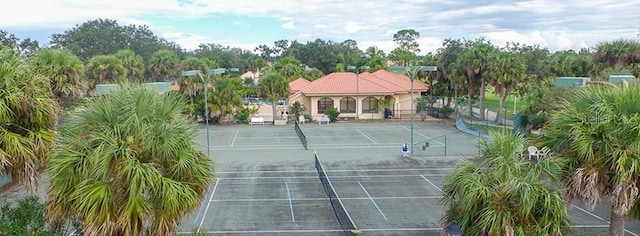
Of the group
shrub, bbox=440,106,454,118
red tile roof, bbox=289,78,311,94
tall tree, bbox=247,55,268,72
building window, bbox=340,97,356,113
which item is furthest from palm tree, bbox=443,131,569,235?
tall tree, bbox=247,55,268,72

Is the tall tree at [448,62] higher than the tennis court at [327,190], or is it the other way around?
the tall tree at [448,62]

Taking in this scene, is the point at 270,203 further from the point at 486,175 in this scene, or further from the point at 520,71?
the point at 520,71

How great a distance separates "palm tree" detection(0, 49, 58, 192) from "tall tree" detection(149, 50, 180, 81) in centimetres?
4478

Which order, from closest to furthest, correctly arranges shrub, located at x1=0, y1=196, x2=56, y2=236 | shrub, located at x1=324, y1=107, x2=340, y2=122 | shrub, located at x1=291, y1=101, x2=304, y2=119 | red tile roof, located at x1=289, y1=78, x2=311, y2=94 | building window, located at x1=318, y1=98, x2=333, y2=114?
1. shrub, located at x1=0, y1=196, x2=56, y2=236
2. shrub, located at x1=324, y1=107, x2=340, y2=122
3. shrub, located at x1=291, y1=101, x2=304, y2=119
4. building window, located at x1=318, y1=98, x2=333, y2=114
5. red tile roof, located at x1=289, y1=78, x2=311, y2=94

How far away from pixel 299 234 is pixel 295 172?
10.4 meters

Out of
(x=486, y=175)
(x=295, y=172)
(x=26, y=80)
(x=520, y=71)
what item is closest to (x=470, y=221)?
(x=486, y=175)

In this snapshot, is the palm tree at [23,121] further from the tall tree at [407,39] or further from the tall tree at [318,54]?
the tall tree at [407,39]

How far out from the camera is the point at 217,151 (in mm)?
35031

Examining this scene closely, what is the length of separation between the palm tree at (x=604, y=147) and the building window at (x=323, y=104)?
42.7 metres

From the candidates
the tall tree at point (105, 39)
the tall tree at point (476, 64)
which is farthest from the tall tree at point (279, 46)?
the tall tree at point (476, 64)

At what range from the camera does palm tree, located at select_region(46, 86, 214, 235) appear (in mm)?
8227

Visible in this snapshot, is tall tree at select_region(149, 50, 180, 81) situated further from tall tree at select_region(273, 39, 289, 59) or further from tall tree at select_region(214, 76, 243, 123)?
tall tree at select_region(273, 39, 289, 59)

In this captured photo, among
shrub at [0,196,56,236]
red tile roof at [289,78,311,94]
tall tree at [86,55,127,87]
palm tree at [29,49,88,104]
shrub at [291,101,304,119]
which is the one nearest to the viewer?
shrub at [0,196,56,236]

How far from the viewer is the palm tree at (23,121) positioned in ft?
28.7
